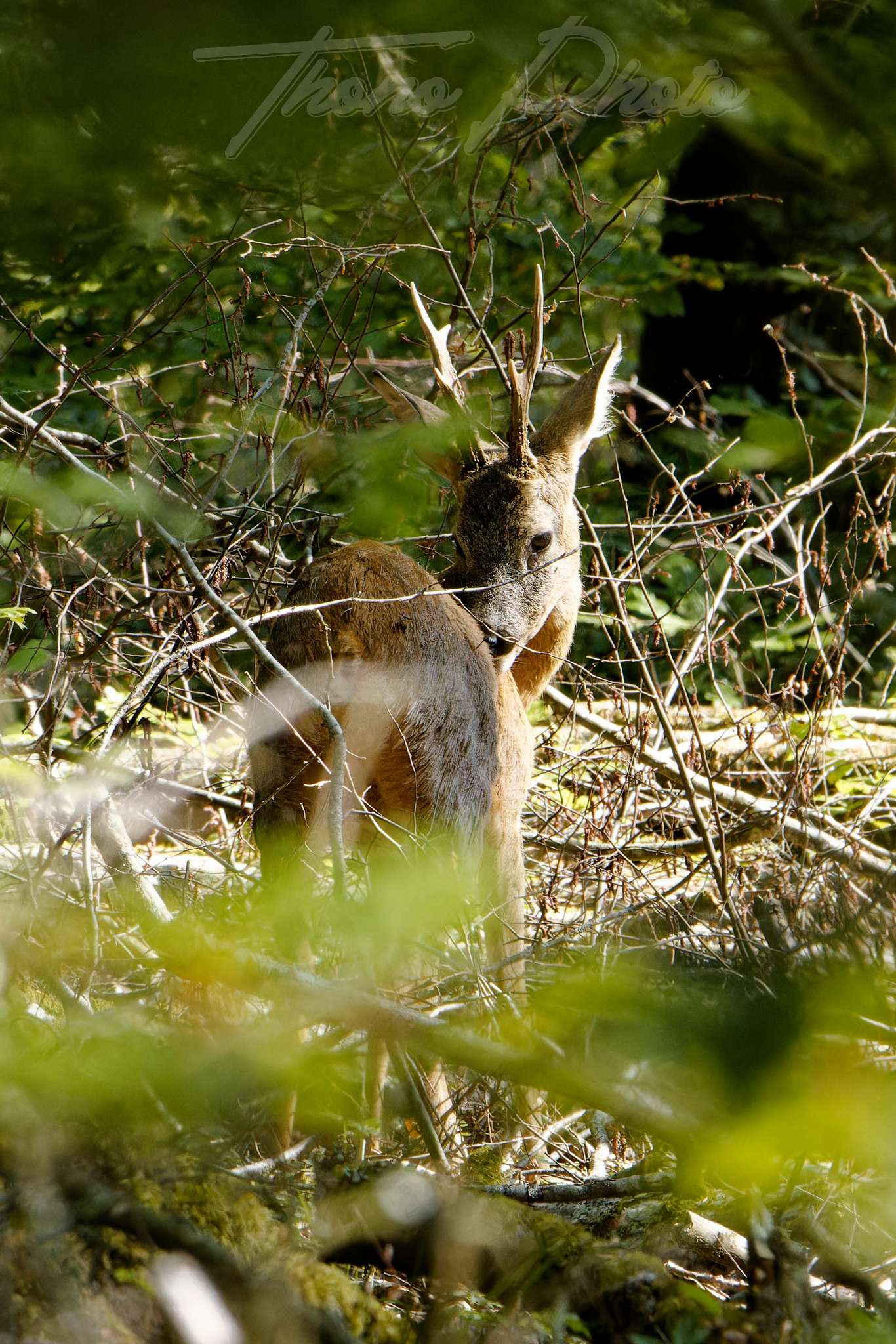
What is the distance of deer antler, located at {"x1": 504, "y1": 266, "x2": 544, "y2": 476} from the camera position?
4957 millimetres

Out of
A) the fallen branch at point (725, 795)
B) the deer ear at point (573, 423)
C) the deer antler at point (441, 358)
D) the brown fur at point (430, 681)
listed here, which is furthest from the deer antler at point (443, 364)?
the fallen branch at point (725, 795)

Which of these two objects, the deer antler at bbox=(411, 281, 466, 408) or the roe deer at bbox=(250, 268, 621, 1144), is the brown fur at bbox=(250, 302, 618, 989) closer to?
the roe deer at bbox=(250, 268, 621, 1144)

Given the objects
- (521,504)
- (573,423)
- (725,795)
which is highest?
(573,423)

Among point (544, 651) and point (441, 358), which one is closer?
point (441, 358)

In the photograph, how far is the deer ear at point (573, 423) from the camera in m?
5.67

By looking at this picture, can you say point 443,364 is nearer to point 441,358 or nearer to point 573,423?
point 441,358

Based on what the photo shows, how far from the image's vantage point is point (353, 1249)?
1.96 meters

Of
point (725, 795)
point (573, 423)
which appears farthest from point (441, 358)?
point (725, 795)

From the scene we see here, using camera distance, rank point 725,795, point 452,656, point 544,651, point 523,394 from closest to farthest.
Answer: point 452,656 < point 523,394 < point 544,651 < point 725,795

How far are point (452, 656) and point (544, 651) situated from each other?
4.72 feet

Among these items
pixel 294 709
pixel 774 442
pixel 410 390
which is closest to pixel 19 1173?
pixel 774 442

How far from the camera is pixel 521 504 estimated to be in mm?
5480

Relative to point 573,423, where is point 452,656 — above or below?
below

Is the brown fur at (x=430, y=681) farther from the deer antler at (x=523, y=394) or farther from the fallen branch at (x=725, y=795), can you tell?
the fallen branch at (x=725, y=795)
